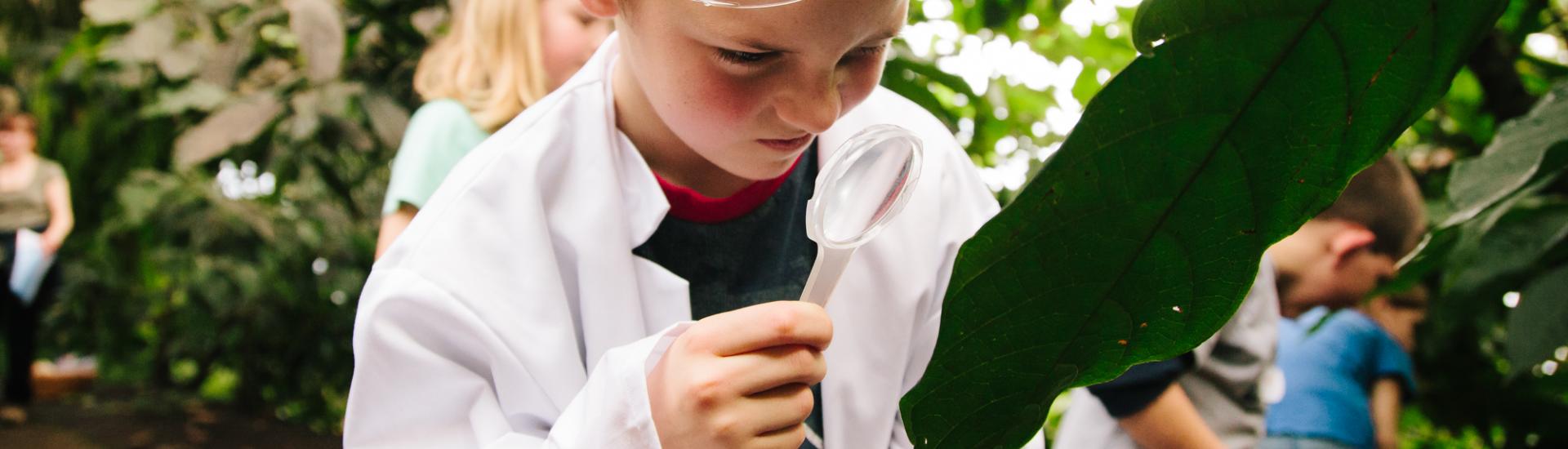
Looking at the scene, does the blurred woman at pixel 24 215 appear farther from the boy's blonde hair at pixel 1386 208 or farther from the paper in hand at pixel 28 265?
the boy's blonde hair at pixel 1386 208

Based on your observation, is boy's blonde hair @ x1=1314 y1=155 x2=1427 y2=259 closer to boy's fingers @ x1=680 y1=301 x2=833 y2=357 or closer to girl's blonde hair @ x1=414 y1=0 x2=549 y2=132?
girl's blonde hair @ x1=414 y1=0 x2=549 y2=132

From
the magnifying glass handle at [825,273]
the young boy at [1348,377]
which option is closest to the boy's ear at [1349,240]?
the young boy at [1348,377]

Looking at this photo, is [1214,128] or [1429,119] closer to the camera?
[1214,128]

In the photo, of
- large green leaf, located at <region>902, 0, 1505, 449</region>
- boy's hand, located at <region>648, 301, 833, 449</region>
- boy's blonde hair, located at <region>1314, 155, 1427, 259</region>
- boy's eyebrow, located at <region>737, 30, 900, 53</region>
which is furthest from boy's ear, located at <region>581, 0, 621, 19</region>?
boy's blonde hair, located at <region>1314, 155, 1427, 259</region>

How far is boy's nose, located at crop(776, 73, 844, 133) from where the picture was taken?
525 millimetres

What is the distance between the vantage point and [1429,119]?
78.8 inches

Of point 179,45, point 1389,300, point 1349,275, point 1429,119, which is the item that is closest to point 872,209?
point 179,45

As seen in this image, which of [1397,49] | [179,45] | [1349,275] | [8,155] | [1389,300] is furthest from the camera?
[8,155]

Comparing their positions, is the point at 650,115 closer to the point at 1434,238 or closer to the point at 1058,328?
the point at 1058,328

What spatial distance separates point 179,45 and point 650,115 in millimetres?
1044

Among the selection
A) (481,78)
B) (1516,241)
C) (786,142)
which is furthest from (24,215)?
(1516,241)

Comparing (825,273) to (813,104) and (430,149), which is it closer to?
(813,104)

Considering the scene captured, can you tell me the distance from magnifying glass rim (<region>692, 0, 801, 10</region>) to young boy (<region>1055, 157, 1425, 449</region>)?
53cm

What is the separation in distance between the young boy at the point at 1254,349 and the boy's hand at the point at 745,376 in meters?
0.50
